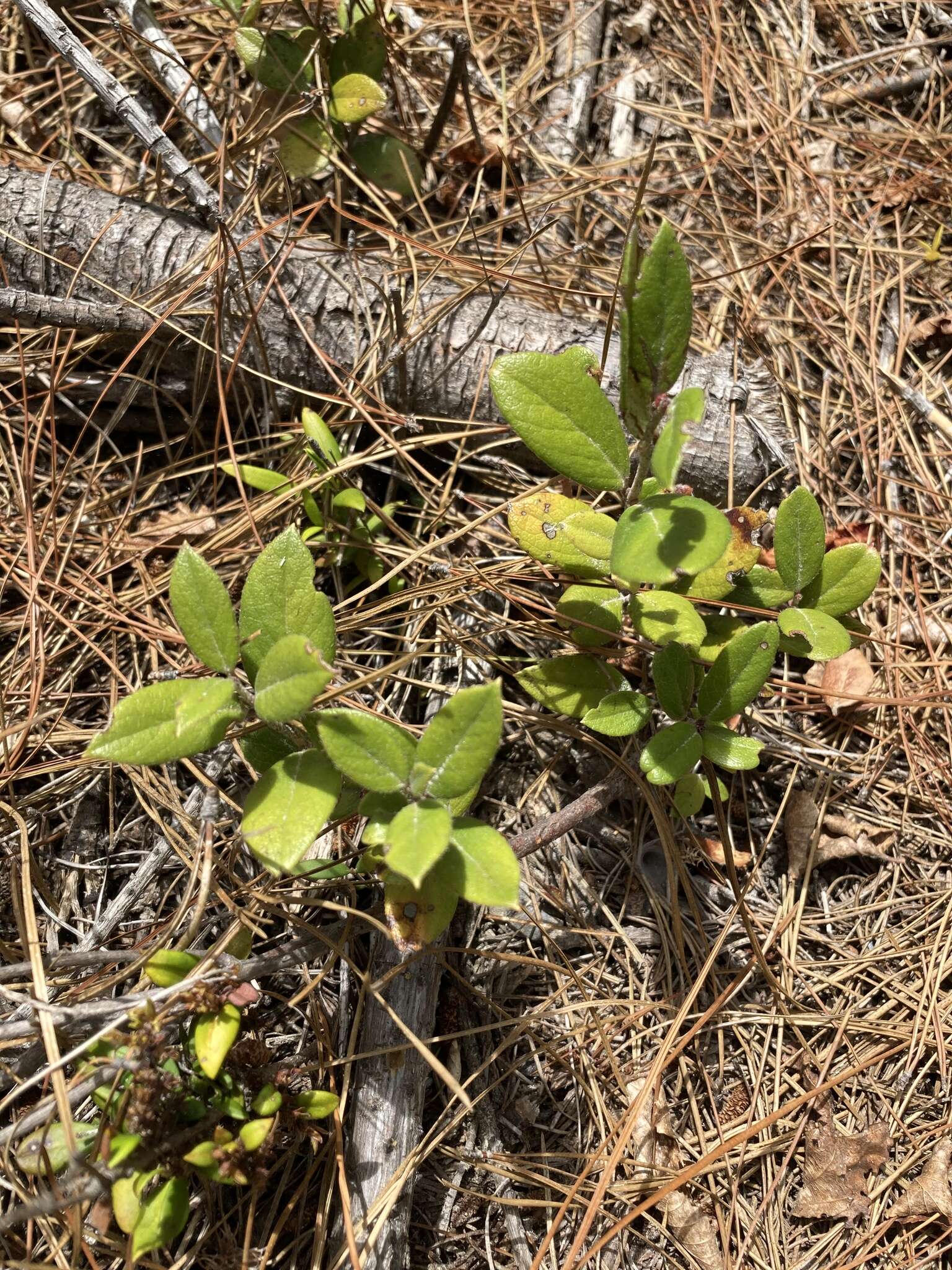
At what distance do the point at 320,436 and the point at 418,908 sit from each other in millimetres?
1089

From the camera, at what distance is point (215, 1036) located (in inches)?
57.1

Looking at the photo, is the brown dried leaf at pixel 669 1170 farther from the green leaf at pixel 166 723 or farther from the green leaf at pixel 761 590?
the green leaf at pixel 166 723

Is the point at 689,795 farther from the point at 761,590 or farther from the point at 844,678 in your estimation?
the point at 844,678

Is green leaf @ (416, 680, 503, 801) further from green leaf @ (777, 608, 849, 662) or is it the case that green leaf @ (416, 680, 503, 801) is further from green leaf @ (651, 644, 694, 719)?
green leaf @ (777, 608, 849, 662)

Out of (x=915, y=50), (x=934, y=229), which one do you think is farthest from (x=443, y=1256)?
(x=915, y=50)

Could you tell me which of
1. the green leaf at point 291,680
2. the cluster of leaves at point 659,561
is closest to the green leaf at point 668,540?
the cluster of leaves at point 659,561

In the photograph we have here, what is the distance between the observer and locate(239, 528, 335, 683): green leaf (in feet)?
4.82

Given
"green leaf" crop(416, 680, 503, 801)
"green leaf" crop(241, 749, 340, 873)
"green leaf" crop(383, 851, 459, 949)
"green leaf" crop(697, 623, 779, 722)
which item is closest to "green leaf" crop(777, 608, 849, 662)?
"green leaf" crop(697, 623, 779, 722)

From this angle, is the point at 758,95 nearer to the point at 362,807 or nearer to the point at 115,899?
the point at 362,807

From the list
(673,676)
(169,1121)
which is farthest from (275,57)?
(169,1121)

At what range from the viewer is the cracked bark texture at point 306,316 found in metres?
2.13

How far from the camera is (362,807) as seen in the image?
142 centimetres

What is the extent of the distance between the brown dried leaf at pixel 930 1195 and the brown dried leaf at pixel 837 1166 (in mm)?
71

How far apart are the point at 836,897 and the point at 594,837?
1.96 feet
